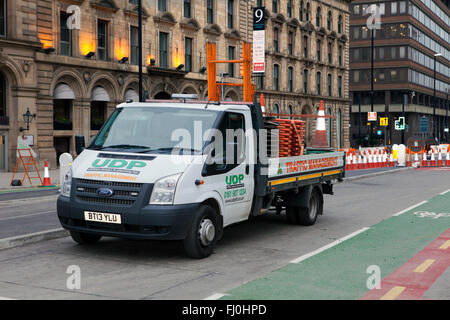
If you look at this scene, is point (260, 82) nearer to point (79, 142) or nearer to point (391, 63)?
point (79, 142)

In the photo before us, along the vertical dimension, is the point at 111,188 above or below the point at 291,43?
below

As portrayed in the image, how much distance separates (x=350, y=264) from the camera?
26.4ft

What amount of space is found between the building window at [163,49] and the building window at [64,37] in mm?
7577

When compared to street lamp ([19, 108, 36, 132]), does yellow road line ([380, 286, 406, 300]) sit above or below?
below

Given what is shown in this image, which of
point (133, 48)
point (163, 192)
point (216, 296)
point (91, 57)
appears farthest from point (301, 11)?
point (216, 296)

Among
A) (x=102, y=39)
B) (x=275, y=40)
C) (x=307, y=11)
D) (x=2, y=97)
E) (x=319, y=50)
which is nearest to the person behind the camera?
(x=2, y=97)

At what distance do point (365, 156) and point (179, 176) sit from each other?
24.5 m

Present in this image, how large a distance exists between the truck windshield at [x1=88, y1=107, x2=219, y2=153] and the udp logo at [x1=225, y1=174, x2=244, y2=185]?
706 mm

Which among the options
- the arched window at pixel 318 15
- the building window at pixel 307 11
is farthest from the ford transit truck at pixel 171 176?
the arched window at pixel 318 15

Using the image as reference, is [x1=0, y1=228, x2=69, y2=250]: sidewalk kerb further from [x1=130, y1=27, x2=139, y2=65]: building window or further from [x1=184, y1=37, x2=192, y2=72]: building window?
[x1=184, y1=37, x2=192, y2=72]: building window

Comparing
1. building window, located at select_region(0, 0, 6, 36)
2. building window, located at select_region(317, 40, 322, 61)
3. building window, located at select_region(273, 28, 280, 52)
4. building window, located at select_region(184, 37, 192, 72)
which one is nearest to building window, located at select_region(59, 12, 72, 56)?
building window, located at select_region(0, 0, 6, 36)

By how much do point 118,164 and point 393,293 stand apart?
395 cm

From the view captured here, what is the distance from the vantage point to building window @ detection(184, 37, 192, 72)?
40316 mm

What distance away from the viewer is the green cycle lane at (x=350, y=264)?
652cm
